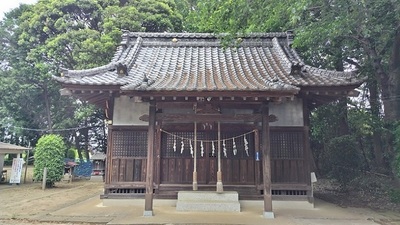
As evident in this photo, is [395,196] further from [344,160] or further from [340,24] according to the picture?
[340,24]

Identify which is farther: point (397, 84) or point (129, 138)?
point (397, 84)

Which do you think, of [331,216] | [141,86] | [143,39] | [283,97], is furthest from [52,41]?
[331,216]

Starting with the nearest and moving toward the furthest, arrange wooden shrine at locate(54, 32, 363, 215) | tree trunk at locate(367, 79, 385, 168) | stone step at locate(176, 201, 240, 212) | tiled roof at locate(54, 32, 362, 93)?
tiled roof at locate(54, 32, 362, 93), stone step at locate(176, 201, 240, 212), wooden shrine at locate(54, 32, 363, 215), tree trunk at locate(367, 79, 385, 168)

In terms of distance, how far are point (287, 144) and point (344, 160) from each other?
5.14 m

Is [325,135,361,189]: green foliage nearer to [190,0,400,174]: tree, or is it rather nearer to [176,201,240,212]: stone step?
[190,0,400,174]: tree

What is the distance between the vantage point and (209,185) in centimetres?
888

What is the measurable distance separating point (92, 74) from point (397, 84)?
436 inches

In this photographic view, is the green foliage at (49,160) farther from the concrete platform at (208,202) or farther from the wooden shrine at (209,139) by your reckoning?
the concrete platform at (208,202)

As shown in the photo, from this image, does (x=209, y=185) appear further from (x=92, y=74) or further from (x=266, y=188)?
(x=92, y=74)

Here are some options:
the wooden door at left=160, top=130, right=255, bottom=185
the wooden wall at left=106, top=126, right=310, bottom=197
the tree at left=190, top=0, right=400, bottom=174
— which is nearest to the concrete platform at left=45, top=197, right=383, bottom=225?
the wooden wall at left=106, top=126, right=310, bottom=197

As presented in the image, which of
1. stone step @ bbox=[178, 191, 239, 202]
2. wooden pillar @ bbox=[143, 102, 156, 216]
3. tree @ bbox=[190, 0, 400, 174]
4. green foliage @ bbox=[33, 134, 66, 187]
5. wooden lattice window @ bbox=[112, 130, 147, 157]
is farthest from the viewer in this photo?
green foliage @ bbox=[33, 134, 66, 187]

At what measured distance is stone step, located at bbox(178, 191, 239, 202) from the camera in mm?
7938

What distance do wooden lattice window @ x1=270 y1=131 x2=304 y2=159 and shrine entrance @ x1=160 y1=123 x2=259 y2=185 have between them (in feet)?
2.13

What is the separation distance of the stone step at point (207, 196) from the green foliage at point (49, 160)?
10.4 m
